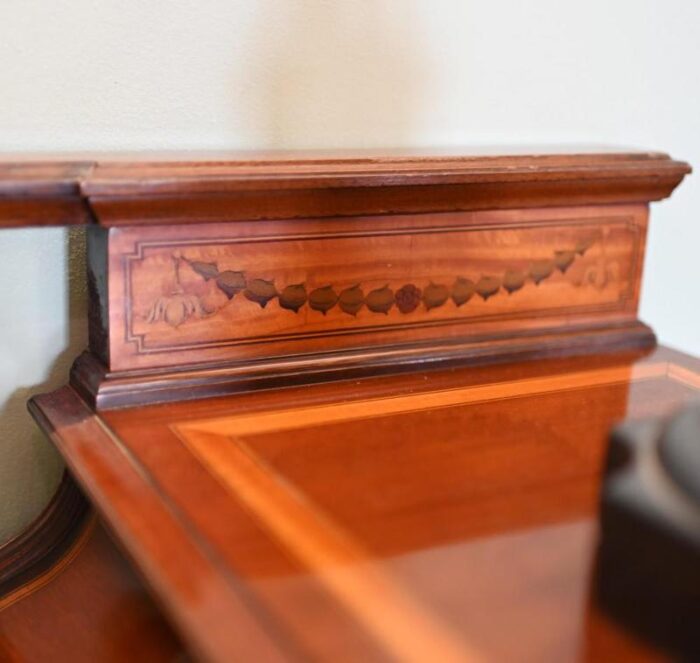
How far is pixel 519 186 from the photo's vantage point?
0.85 metres

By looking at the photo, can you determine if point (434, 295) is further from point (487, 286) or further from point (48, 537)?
point (48, 537)

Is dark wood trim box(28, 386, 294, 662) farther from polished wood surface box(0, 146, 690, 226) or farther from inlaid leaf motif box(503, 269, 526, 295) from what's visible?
inlaid leaf motif box(503, 269, 526, 295)

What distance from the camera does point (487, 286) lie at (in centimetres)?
88

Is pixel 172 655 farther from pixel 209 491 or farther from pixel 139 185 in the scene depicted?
pixel 139 185

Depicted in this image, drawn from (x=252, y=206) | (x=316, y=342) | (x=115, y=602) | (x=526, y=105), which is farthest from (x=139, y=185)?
(x=526, y=105)

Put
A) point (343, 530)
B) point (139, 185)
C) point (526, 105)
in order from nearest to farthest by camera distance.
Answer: point (343, 530), point (139, 185), point (526, 105)

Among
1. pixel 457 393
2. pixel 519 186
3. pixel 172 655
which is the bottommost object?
pixel 172 655

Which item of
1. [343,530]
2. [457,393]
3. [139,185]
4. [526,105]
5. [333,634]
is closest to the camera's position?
[333,634]

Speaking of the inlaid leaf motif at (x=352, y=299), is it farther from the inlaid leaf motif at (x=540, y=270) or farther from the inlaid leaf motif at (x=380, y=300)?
the inlaid leaf motif at (x=540, y=270)

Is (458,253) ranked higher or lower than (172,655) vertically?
higher

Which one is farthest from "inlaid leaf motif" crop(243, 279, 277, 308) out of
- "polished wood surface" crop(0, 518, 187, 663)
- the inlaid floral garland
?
"polished wood surface" crop(0, 518, 187, 663)

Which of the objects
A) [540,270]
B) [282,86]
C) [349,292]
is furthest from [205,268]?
[540,270]

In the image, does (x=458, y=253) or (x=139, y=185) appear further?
(x=458, y=253)

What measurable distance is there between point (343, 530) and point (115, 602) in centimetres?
29
